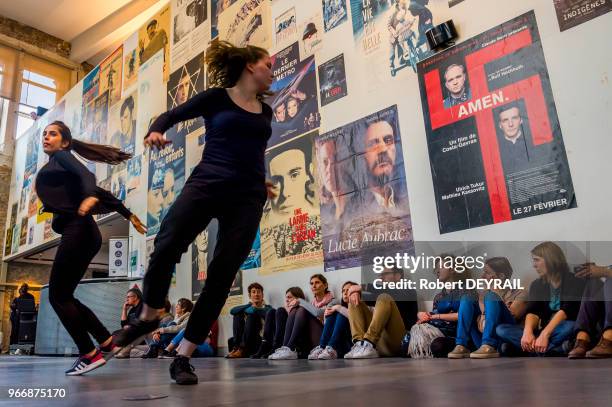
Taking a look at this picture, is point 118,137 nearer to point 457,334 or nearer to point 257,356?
point 257,356

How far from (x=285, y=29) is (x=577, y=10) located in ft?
10.5

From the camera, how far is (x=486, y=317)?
113 inches

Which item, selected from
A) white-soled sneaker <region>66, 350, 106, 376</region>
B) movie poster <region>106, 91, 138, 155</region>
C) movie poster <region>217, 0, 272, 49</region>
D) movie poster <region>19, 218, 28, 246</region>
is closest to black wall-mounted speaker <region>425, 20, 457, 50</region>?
movie poster <region>217, 0, 272, 49</region>

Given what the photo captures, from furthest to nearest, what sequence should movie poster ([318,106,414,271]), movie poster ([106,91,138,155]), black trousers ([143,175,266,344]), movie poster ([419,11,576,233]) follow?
movie poster ([106,91,138,155]) < movie poster ([318,106,414,271]) < movie poster ([419,11,576,233]) < black trousers ([143,175,266,344])

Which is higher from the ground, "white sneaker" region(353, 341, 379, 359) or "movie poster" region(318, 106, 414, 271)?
"movie poster" region(318, 106, 414, 271)

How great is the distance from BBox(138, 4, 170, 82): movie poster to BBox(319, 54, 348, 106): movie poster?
3346mm

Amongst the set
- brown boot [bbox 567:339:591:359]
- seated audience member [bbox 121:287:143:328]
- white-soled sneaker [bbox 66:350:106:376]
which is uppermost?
seated audience member [bbox 121:287:143:328]

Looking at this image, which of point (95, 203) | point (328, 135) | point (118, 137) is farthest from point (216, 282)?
point (118, 137)

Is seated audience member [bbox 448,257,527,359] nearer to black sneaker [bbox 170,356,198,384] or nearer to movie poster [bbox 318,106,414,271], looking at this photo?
movie poster [bbox 318,106,414,271]

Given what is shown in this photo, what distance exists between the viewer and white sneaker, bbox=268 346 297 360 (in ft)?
12.3

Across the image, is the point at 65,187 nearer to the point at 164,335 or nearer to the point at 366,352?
the point at 366,352

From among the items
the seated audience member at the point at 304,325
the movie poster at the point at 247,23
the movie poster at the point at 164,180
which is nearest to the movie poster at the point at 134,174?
the movie poster at the point at 164,180

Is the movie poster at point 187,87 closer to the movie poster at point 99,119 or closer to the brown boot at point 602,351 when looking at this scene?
the movie poster at point 99,119

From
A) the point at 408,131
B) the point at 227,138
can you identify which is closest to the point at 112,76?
the point at 408,131
